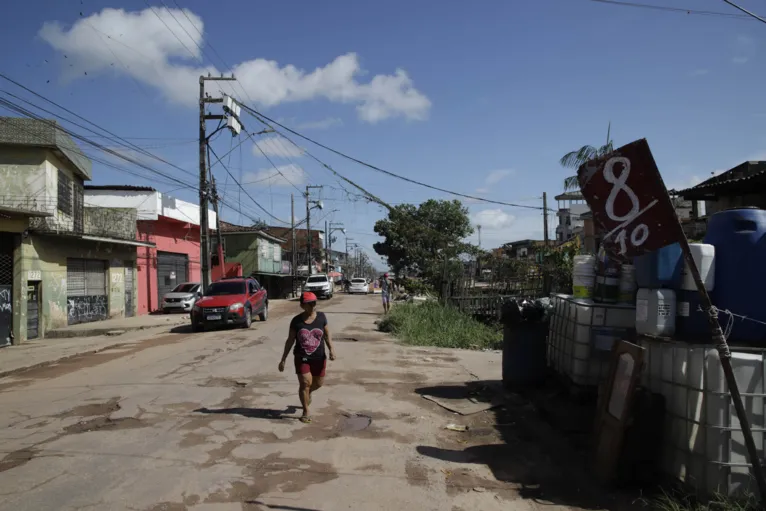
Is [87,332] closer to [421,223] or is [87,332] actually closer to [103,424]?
[103,424]

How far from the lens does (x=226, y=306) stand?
18453mm

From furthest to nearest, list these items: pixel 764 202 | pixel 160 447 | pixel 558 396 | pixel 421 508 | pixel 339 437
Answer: pixel 764 202, pixel 558 396, pixel 339 437, pixel 160 447, pixel 421 508

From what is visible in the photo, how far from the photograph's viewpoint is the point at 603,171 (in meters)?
4.35

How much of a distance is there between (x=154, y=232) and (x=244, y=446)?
2794cm

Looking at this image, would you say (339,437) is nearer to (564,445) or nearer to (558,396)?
(564,445)

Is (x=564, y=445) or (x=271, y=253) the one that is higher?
(x=271, y=253)

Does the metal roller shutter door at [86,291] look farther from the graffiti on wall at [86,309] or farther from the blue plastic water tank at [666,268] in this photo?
the blue plastic water tank at [666,268]

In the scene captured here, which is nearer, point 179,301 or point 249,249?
point 179,301

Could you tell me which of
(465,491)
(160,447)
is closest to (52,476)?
(160,447)

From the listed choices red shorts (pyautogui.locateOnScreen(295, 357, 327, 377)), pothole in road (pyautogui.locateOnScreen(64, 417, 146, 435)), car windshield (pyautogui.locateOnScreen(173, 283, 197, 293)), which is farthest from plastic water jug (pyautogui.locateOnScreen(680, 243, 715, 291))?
car windshield (pyautogui.locateOnScreen(173, 283, 197, 293))

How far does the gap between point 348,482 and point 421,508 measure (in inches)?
30.2

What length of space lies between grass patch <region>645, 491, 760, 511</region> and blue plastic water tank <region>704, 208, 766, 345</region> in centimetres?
119

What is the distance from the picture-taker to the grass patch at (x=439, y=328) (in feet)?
46.7

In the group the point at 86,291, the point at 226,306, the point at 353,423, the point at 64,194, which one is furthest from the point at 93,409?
the point at 86,291
